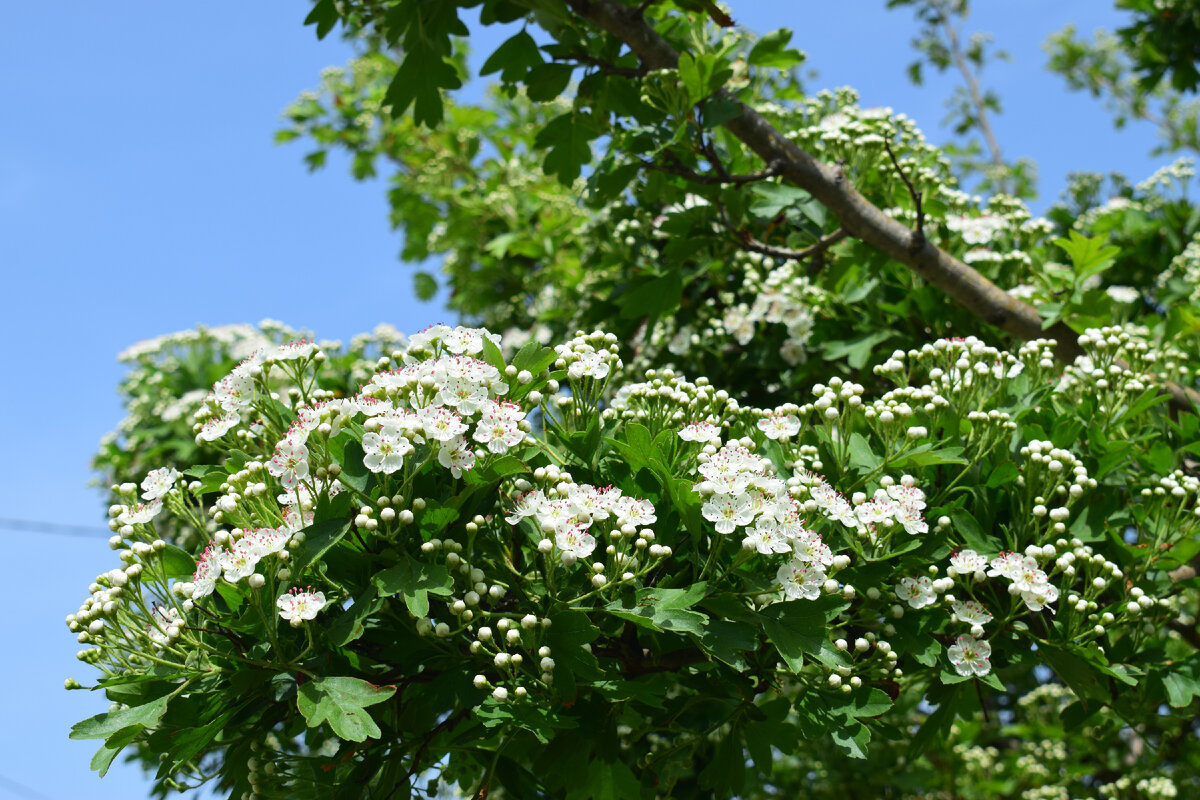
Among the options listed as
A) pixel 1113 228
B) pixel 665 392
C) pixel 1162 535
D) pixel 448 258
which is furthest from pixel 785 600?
pixel 448 258

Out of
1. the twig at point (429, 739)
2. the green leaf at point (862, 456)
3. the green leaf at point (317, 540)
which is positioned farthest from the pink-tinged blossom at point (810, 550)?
the green leaf at point (317, 540)

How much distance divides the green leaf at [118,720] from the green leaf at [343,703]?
298 millimetres

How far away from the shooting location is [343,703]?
1.96 m

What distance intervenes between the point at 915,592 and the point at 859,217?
1.91 meters

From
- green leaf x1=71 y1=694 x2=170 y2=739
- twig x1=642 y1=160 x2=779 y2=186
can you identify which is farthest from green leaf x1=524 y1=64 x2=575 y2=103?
green leaf x1=71 y1=694 x2=170 y2=739

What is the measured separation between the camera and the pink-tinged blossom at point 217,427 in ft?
7.66

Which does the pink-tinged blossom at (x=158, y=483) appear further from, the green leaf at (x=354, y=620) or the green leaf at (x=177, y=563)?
the green leaf at (x=354, y=620)

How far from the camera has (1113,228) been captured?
5453 mm

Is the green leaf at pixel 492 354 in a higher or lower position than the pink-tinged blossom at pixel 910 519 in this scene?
higher

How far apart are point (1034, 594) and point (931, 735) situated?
1.86ft

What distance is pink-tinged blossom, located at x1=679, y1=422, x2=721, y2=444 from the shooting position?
7.66 feet

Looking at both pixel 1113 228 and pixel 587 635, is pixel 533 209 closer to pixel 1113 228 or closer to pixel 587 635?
pixel 1113 228

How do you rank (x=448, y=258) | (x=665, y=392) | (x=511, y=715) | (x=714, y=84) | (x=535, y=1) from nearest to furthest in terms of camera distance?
1. (x=511, y=715)
2. (x=665, y=392)
3. (x=714, y=84)
4. (x=535, y=1)
5. (x=448, y=258)

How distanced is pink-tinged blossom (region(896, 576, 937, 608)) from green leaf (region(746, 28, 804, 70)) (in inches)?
97.3
